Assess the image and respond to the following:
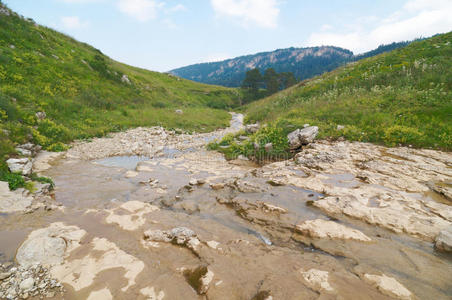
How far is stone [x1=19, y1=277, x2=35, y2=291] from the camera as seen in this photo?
10.9 ft

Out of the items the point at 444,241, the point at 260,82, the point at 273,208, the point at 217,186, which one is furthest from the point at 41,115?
the point at 260,82

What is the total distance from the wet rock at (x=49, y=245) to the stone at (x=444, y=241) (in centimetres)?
811

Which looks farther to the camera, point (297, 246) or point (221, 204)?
point (221, 204)

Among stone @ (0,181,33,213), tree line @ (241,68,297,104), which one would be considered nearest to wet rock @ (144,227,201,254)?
stone @ (0,181,33,213)

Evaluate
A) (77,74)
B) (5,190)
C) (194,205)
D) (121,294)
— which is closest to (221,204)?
(194,205)

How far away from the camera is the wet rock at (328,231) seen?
15.8 ft

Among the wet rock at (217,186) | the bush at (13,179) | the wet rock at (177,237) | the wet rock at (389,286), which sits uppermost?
the bush at (13,179)

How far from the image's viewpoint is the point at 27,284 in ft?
11.1

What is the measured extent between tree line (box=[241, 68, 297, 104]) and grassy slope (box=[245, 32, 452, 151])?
43775mm

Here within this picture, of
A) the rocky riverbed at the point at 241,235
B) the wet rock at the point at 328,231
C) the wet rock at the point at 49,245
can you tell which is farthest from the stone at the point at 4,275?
Result: the wet rock at the point at 328,231

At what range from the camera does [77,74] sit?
2383cm

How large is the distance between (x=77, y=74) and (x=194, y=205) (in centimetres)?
2648

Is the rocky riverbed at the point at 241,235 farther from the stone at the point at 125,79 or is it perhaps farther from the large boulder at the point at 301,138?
the stone at the point at 125,79

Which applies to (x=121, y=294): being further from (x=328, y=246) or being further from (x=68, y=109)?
(x=68, y=109)
